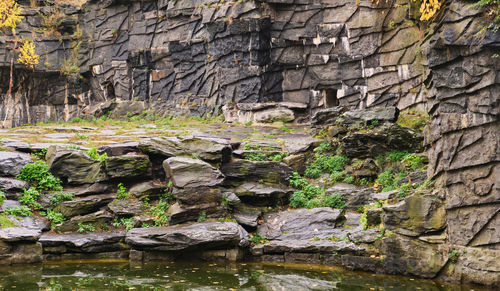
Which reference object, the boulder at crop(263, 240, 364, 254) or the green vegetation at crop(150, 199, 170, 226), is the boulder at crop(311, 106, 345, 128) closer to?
the boulder at crop(263, 240, 364, 254)

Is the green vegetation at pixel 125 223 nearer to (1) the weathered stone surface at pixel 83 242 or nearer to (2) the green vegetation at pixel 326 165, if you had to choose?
(1) the weathered stone surface at pixel 83 242

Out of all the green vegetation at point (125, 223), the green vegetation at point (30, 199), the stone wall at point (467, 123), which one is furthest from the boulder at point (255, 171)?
the stone wall at point (467, 123)

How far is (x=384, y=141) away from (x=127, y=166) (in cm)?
705

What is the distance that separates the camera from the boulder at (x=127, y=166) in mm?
13398

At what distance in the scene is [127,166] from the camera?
13500 millimetres

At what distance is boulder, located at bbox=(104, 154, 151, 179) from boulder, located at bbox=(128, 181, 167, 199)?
13.9 inches

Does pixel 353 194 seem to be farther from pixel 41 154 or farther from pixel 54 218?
pixel 41 154

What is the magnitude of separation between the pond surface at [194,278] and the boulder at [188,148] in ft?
12.1

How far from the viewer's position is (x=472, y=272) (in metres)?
9.00

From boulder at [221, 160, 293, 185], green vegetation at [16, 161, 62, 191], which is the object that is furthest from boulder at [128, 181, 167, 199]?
green vegetation at [16, 161, 62, 191]

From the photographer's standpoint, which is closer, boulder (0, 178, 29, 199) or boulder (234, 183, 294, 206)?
boulder (0, 178, 29, 199)

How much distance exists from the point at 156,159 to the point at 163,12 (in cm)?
1388

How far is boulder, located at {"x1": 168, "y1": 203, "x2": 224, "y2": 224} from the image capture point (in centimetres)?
1202

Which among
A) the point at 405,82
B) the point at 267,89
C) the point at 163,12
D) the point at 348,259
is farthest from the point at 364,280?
the point at 163,12
